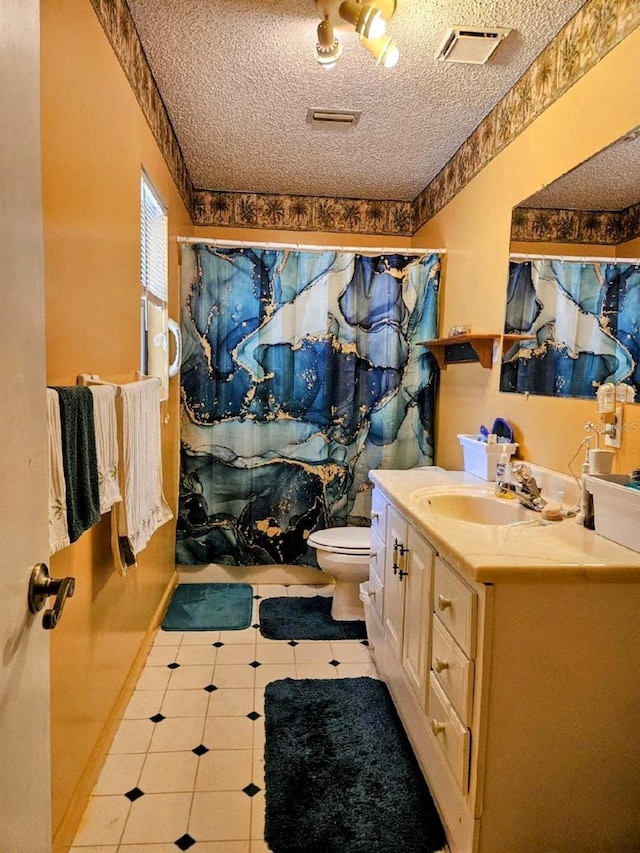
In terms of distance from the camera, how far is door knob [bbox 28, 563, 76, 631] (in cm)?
79

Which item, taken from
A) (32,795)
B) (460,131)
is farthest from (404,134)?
(32,795)

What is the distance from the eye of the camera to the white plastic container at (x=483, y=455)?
2.24 m

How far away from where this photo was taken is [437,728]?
1.46 meters

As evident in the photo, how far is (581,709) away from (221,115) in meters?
2.57

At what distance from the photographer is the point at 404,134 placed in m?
2.58

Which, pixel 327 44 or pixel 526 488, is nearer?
pixel 327 44

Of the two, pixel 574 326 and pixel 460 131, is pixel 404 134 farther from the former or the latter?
pixel 574 326

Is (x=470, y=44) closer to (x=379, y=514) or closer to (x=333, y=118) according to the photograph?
(x=333, y=118)

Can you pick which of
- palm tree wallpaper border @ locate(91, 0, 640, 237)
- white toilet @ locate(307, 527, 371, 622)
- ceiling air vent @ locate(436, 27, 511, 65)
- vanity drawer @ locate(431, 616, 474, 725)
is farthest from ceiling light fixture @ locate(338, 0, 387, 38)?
white toilet @ locate(307, 527, 371, 622)

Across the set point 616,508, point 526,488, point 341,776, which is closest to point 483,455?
point 526,488

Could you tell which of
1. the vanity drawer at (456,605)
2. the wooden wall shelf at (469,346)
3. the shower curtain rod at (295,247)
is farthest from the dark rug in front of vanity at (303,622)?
the shower curtain rod at (295,247)

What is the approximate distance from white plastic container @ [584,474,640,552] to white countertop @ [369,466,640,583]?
26mm

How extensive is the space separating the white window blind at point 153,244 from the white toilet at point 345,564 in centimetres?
147

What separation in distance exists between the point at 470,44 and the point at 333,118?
72 cm
